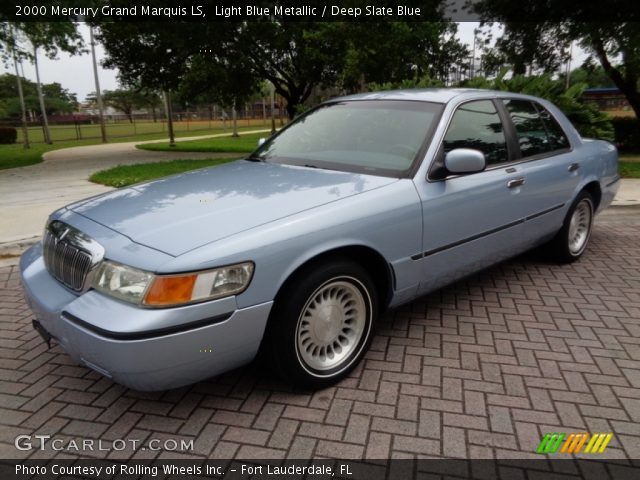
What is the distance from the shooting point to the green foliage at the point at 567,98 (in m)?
10.2

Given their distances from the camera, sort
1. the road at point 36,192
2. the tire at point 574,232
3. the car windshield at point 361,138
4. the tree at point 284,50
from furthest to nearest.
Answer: the tree at point 284,50
the road at point 36,192
the tire at point 574,232
the car windshield at point 361,138

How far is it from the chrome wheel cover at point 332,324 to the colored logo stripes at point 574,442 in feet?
3.67

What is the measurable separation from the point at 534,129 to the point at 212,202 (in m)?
2.99

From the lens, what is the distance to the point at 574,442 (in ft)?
7.96

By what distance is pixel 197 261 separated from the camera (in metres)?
2.29

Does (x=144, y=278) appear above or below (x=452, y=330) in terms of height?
above

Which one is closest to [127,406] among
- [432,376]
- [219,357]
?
[219,357]

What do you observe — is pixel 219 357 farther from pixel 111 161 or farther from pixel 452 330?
pixel 111 161

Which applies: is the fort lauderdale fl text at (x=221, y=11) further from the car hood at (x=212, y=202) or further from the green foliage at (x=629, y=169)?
the car hood at (x=212, y=202)

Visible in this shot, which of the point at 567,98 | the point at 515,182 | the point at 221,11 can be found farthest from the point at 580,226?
the point at 221,11

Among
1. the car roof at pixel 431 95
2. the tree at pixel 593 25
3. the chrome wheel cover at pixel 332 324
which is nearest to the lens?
the chrome wheel cover at pixel 332 324

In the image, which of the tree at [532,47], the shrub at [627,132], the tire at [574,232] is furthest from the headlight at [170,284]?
the shrub at [627,132]

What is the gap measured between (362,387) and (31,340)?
242cm

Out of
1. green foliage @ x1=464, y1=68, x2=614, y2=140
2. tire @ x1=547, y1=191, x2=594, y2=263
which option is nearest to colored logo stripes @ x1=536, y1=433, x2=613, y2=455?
tire @ x1=547, y1=191, x2=594, y2=263
